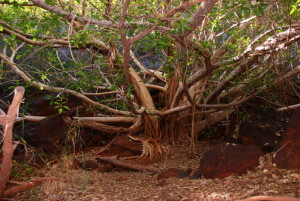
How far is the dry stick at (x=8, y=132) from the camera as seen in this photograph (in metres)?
2.95

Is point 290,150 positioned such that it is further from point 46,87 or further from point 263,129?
point 46,87

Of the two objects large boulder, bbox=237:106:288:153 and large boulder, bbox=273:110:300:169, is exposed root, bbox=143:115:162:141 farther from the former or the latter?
large boulder, bbox=273:110:300:169

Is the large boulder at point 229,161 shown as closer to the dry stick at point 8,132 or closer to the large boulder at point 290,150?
the large boulder at point 290,150

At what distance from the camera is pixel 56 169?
15.3 feet

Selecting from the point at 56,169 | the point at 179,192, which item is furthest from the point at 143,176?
the point at 179,192

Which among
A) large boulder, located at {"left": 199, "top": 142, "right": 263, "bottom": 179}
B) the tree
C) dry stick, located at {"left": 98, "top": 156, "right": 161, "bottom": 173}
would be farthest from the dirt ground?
the tree

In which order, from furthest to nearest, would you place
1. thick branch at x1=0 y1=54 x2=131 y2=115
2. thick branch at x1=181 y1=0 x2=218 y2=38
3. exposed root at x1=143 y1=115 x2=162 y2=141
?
exposed root at x1=143 y1=115 x2=162 y2=141, thick branch at x1=0 y1=54 x2=131 y2=115, thick branch at x1=181 y1=0 x2=218 y2=38

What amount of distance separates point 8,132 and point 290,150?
2.59 metres

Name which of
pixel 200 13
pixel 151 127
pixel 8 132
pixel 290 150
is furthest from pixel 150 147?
pixel 8 132

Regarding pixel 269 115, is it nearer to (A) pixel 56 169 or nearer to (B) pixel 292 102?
(B) pixel 292 102

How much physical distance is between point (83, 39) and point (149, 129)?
2.39 meters

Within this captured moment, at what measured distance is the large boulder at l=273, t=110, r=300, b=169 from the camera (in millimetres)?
3375

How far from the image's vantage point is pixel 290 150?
3.47m

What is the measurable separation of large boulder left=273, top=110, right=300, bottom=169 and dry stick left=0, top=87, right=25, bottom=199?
243 cm
